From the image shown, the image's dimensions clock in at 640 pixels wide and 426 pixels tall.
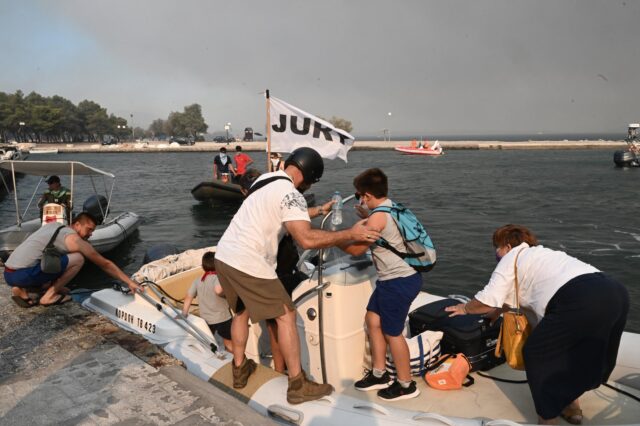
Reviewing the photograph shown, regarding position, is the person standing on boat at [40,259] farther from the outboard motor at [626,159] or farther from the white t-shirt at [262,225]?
the outboard motor at [626,159]

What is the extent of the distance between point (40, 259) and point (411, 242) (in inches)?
166

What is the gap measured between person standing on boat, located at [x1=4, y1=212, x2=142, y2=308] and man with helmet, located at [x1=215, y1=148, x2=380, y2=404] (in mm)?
2350

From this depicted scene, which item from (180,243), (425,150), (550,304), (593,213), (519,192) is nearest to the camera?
(550,304)

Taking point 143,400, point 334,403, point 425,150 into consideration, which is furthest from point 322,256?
point 425,150

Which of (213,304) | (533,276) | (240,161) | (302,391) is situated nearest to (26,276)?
(213,304)

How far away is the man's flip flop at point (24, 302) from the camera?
5.13 meters

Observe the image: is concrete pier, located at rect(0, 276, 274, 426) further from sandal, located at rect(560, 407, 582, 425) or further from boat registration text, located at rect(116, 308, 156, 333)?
sandal, located at rect(560, 407, 582, 425)

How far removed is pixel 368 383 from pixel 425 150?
2456 inches

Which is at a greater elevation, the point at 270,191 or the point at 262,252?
the point at 270,191

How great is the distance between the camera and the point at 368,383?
369 cm

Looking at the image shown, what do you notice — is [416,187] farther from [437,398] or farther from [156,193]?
[437,398]

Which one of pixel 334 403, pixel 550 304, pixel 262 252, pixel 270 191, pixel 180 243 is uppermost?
pixel 270 191

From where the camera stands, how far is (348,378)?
3.81m

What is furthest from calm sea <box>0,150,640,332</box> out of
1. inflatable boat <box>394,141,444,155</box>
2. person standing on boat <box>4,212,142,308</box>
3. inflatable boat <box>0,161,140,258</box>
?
inflatable boat <box>394,141,444,155</box>
